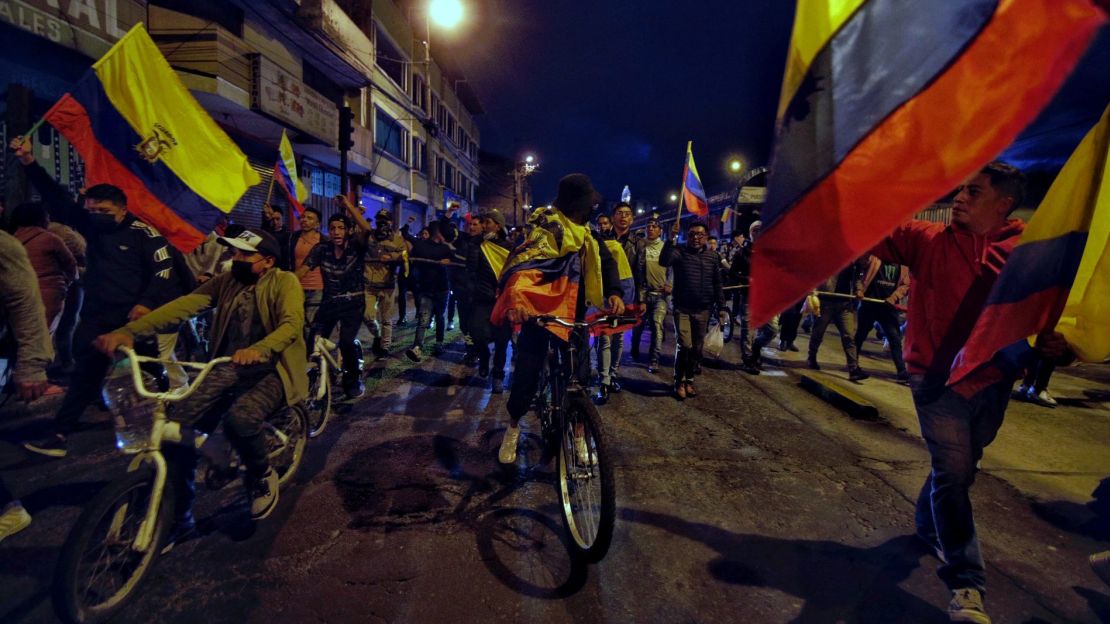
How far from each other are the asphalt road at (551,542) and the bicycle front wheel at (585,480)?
15cm

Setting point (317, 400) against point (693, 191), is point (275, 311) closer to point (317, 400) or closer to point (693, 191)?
point (317, 400)

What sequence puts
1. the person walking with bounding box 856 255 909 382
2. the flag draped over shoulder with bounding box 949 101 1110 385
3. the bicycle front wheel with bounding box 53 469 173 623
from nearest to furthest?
the flag draped over shoulder with bounding box 949 101 1110 385 < the bicycle front wheel with bounding box 53 469 173 623 < the person walking with bounding box 856 255 909 382

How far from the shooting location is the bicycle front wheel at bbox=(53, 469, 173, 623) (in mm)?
2047

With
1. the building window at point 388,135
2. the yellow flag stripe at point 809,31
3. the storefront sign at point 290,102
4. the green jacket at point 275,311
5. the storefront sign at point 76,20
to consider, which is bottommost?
the green jacket at point 275,311

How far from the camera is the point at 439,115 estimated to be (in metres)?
35.3

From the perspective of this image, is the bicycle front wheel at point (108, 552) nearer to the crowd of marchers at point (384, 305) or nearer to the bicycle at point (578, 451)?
the crowd of marchers at point (384, 305)

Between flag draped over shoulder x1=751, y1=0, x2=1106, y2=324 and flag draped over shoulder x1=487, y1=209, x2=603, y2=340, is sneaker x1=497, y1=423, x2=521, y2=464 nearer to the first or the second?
flag draped over shoulder x1=487, y1=209, x2=603, y2=340

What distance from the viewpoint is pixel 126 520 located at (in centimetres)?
236

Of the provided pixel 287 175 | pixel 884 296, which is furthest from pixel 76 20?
Result: pixel 884 296

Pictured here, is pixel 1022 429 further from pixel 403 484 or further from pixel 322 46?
pixel 322 46

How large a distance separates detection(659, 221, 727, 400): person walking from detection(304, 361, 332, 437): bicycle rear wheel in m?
4.03

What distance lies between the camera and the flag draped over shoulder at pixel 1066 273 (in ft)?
5.72

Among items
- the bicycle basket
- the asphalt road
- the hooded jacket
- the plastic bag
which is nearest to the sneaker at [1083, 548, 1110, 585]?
the asphalt road

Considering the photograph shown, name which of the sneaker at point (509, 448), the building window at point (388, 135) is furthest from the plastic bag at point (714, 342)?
the building window at point (388, 135)
